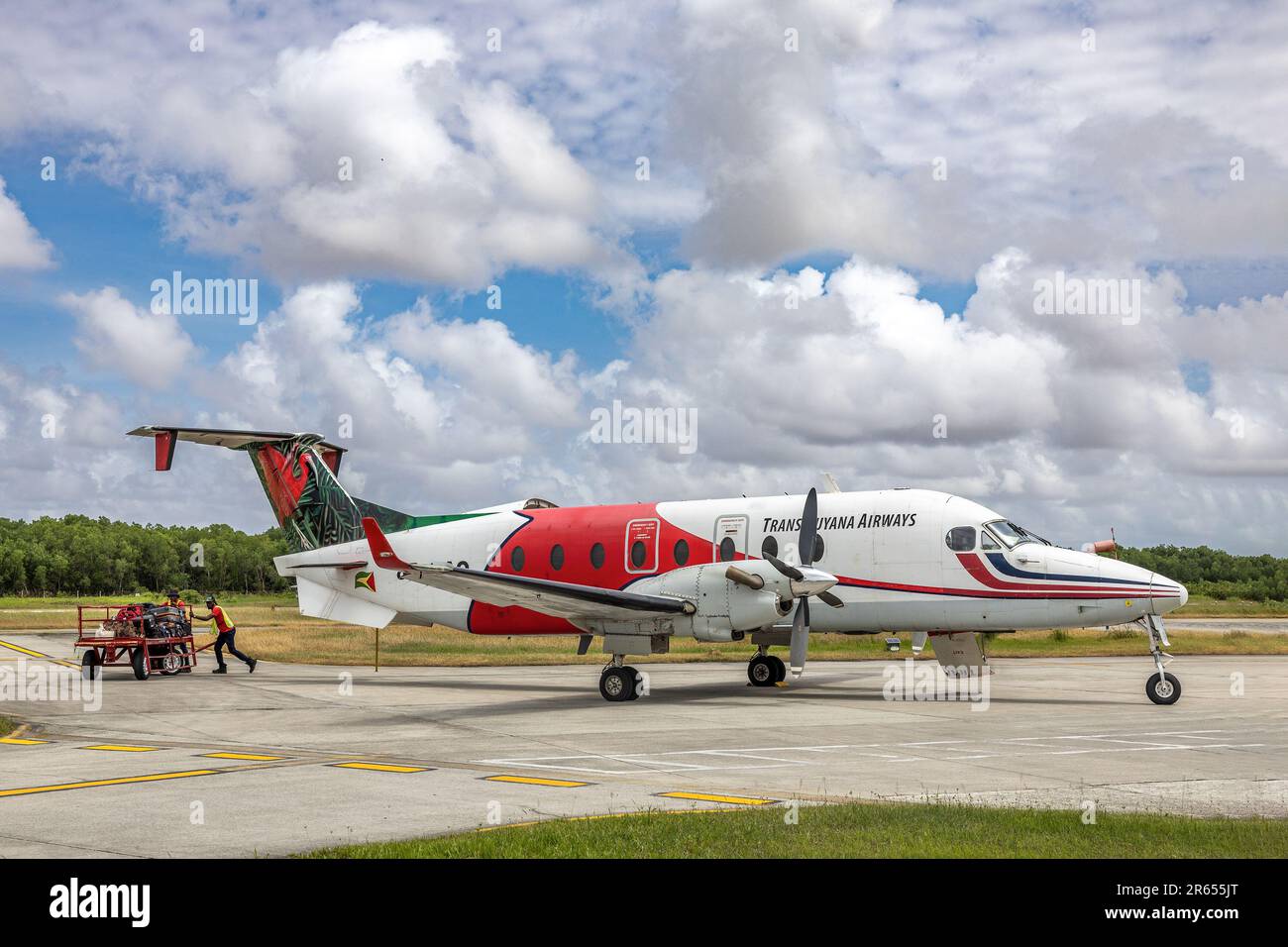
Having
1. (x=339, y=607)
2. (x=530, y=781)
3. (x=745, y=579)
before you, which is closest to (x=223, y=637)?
(x=339, y=607)

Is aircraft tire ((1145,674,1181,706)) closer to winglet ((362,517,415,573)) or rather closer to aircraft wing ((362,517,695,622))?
aircraft wing ((362,517,695,622))

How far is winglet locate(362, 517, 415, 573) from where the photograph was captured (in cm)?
2061

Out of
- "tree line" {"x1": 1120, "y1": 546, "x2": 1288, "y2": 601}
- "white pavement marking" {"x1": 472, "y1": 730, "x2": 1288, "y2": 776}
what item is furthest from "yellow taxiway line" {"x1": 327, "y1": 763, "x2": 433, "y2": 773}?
"tree line" {"x1": 1120, "y1": 546, "x2": 1288, "y2": 601}

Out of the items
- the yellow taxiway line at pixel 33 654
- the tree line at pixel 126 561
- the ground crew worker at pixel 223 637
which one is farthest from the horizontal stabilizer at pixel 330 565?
the tree line at pixel 126 561

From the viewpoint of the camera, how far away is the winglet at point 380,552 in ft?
67.6

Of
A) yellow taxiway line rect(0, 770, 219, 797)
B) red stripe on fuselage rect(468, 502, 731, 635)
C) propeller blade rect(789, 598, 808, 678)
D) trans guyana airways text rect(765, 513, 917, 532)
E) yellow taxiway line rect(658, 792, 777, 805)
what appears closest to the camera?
yellow taxiway line rect(658, 792, 777, 805)

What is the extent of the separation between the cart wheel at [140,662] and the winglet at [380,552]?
40.4 feet

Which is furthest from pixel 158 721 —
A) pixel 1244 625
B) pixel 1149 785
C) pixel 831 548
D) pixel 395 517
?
pixel 1244 625

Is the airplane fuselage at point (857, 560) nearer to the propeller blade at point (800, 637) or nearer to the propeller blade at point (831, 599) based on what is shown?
the propeller blade at point (831, 599)

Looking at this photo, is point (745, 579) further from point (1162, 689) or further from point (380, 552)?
point (1162, 689)

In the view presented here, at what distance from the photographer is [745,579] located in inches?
872

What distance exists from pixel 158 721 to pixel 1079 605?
17.7 m

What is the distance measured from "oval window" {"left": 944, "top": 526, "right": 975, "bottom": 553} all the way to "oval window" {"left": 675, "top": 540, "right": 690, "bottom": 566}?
5.64 m

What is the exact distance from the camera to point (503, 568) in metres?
28.1
